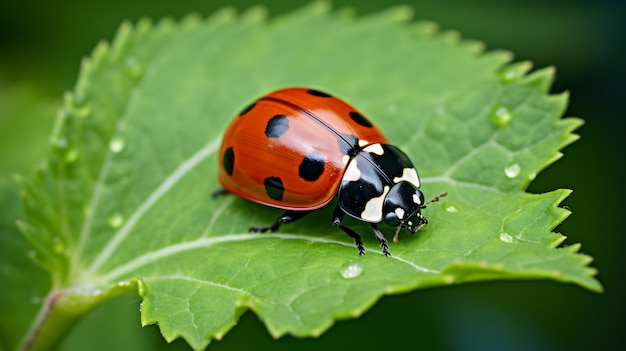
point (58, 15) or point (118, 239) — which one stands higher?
point (58, 15)

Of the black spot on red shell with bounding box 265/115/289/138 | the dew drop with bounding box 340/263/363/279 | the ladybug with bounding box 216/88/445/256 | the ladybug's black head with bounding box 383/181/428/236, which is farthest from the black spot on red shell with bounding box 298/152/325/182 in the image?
the dew drop with bounding box 340/263/363/279

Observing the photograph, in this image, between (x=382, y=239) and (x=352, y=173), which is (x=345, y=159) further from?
(x=382, y=239)

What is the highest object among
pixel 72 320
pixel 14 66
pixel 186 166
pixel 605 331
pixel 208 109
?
pixel 14 66

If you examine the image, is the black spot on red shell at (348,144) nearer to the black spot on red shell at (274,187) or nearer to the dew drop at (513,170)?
the black spot on red shell at (274,187)

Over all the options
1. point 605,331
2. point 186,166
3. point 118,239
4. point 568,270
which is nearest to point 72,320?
point 118,239

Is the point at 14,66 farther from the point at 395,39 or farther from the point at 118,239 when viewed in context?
the point at 395,39

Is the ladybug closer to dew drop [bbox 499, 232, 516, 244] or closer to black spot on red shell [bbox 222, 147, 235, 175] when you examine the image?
black spot on red shell [bbox 222, 147, 235, 175]

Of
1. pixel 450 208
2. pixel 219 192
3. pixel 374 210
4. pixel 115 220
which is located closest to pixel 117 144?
pixel 115 220
